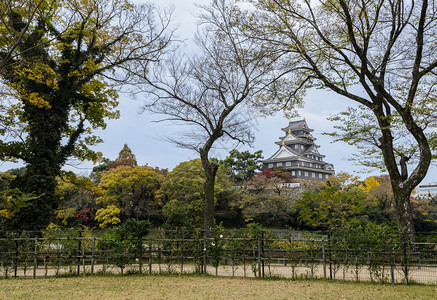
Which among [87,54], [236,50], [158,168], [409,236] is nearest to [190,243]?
[409,236]

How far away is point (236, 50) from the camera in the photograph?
13258 millimetres

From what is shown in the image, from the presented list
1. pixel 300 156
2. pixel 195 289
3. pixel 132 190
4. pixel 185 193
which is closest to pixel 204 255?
pixel 195 289

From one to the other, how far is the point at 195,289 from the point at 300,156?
42364 mm

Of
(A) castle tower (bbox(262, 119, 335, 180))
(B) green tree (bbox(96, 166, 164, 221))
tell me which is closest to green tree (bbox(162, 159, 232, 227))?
(B) green tree (bbox(96, 166, 164, 221))

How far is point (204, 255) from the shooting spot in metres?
9.78

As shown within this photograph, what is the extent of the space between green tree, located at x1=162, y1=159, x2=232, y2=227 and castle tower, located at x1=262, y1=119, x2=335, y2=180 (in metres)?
21.1

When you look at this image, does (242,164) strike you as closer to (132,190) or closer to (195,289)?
(132,190)

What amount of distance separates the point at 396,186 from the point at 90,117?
559 inches

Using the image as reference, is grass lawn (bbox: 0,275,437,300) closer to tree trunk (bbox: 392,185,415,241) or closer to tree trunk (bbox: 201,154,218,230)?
tree trunk (bbox: 201,154,218,230)

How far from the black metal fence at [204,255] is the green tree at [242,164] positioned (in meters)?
24.8

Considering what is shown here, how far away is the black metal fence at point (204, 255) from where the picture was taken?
29.0ft

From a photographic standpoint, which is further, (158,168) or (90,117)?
(158,168)

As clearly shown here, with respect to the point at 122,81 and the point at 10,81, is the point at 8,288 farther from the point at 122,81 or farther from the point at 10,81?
the point at 10,81

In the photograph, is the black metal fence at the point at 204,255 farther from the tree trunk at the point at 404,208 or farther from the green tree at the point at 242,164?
the green tree at the point at 242,164
